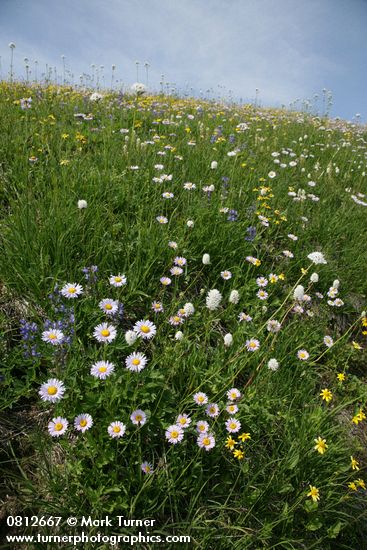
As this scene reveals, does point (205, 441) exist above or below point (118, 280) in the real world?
below

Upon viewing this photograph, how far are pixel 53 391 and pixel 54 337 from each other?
0.31 meters

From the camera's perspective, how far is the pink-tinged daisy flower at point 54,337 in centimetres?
188

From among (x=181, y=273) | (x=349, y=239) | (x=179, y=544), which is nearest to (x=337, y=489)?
(x=179, y=544)

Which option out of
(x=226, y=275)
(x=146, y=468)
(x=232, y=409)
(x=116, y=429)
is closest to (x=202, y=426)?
(x=232, y=409)

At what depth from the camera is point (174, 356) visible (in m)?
2.15

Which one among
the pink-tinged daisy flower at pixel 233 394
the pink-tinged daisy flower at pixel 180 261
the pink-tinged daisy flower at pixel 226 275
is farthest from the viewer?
the pink-tinged daisy flower at pixel 226 275

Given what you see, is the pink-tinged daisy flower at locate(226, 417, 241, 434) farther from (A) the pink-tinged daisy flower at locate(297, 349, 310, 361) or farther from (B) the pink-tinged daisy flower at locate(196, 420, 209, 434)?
(A) the pink-tinged daisy flower at locate(297, 349, 310, 361)

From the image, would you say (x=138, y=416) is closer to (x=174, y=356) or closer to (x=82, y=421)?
(x=82, y=421)

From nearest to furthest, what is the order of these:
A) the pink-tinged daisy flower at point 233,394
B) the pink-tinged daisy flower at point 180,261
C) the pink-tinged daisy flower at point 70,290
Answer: the pink-tinged daisy flower at point 233,394
the pink-tinged daisy flower at point 70,290
the pink-tinged daisy flower at point 180,261

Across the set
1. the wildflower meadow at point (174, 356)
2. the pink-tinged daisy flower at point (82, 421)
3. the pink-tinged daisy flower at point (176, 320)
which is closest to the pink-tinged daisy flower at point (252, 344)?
the wildflower meadow at point (174, 356)

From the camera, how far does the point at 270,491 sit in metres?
1.88

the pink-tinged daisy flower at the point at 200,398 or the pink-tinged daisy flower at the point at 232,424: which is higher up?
the pink-tinged daisy flower at the point at 200,398

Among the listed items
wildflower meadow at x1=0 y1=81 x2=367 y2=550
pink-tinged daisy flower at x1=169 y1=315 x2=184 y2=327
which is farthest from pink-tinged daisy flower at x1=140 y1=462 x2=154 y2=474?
pink-tinged daisy flower at x1=169 y1=315 x2=184 y2=327

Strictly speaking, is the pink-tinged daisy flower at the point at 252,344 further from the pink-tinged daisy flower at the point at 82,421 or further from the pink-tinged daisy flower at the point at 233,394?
the pink-tinged daisy flower at the point at 82,421
